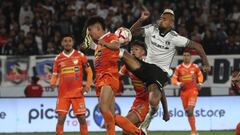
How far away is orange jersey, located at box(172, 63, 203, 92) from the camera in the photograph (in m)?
16.8

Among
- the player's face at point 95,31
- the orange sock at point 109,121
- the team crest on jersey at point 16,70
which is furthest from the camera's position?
the team crest on jersey at point 16,70

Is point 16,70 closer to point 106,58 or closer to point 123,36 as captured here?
point 106,58

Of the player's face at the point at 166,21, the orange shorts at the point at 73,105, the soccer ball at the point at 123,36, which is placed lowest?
the orange shorts at the point at 73,105

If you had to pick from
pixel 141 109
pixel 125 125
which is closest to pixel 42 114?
pixel 141 109

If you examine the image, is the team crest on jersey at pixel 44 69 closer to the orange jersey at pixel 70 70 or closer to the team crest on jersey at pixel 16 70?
the team crest on jersey at pixel 16 70

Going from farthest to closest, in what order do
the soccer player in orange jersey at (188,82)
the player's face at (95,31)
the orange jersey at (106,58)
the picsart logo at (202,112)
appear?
the picsart logo at (202,112), the soccer player in orange jersey at (188,82), the player's face at (95,31), the orange jersey at (106,58)

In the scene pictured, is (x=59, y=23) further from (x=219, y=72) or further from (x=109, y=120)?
(x=109, y=120)

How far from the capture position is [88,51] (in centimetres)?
1986

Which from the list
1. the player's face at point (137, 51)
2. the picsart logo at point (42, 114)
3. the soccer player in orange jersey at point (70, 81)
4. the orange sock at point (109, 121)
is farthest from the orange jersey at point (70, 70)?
the picsart logo at point (42, 114)

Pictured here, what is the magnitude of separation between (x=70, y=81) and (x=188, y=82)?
431 cm

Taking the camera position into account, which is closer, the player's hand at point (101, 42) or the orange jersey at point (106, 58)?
the player's hand at point (101, 42)

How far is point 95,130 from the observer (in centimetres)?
1741

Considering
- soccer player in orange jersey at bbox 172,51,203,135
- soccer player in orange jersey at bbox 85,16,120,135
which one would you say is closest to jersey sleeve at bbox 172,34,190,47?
soccer player in orange jersey at bbox 85,16,120,135

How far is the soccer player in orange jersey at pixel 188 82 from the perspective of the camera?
1642cm
